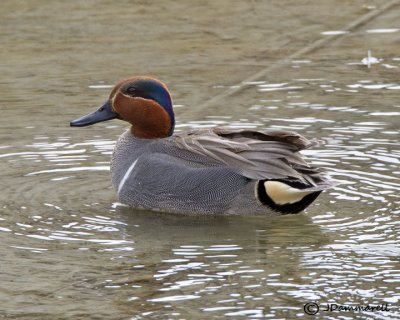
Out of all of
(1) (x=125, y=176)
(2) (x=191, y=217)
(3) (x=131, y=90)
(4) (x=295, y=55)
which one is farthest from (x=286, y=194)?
(4) (x=295, y=55)

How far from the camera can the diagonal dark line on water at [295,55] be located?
1070 centimetres

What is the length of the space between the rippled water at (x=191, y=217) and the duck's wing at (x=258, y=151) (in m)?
0.30

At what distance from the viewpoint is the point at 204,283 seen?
257 inches

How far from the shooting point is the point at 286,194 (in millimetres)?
7688

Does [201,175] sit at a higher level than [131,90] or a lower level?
lower

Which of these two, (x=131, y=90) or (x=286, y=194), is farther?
(x=131, y=90)

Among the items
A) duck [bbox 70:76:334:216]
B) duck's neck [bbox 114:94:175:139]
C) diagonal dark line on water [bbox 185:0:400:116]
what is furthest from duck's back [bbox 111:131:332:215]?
diagonal dark line on water [bbox 185:0:400:116]

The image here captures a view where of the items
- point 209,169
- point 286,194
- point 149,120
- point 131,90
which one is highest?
point 131,90

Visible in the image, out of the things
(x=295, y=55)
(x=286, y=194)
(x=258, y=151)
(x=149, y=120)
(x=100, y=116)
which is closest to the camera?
(x=286, y=194)

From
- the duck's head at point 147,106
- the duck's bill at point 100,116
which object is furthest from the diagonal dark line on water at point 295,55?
the duck's head at point 147,106

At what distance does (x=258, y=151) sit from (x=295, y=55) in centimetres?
442

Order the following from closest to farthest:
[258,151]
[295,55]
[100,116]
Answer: [258,151], [100,116], [295,55]

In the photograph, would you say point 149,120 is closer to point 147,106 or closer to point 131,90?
point 147,106

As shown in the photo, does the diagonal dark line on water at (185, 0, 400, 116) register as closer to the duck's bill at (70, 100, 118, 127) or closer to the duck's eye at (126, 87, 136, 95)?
the duck's bill at (70, 100, 118, 127)
